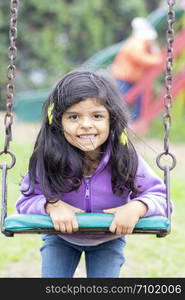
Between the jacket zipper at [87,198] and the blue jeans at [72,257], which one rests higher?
the jacket zipper at [87,198]

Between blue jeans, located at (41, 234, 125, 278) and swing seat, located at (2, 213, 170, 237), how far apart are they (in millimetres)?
236

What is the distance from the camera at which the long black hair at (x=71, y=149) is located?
2342 millimetres

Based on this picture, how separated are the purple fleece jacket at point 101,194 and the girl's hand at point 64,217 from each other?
0.06 meters

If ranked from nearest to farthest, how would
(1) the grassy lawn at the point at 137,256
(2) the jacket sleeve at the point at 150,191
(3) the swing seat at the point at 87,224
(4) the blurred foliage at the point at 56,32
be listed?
1. (3) the swing seat at the point at 87,224
2. (2) the jacket sleeve at the point at 150,191
3. (1) the grassy lawn at the point at 137,256
4. (4) the blurred foliage at the point at 56,32

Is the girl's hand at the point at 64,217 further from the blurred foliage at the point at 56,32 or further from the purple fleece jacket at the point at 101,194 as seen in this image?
the blurred foliage at the point at 56,32

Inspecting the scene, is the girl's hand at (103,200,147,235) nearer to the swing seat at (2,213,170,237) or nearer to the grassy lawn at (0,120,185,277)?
the swing seat at (2,213,170,237)

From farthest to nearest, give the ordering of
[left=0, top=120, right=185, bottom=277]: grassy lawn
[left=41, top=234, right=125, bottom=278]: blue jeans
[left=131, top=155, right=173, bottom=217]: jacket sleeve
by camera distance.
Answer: [left=0, top=120, right=185, bottom=277]: grassy lawn < [left=41, top=234, right=125, bottom=278]: blue jeans < [left=131, top=155, right=173, bottom=217]: jacket sleeve

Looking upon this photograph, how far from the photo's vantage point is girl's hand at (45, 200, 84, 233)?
7.39 ft

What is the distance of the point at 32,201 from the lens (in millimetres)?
2389

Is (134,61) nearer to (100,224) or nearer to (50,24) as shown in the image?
(50,24)

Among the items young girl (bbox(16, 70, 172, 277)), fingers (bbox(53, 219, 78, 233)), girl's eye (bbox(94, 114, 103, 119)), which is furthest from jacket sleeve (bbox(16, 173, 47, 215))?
girl's eye (bbox(94, 114, 103, 119))

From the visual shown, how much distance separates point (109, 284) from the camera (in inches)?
102

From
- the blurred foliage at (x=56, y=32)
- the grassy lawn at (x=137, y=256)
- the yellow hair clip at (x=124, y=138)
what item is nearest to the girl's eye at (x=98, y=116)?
the yellow hair clip at (x=124, y=138)

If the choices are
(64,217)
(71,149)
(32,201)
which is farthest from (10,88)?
(64,217)
